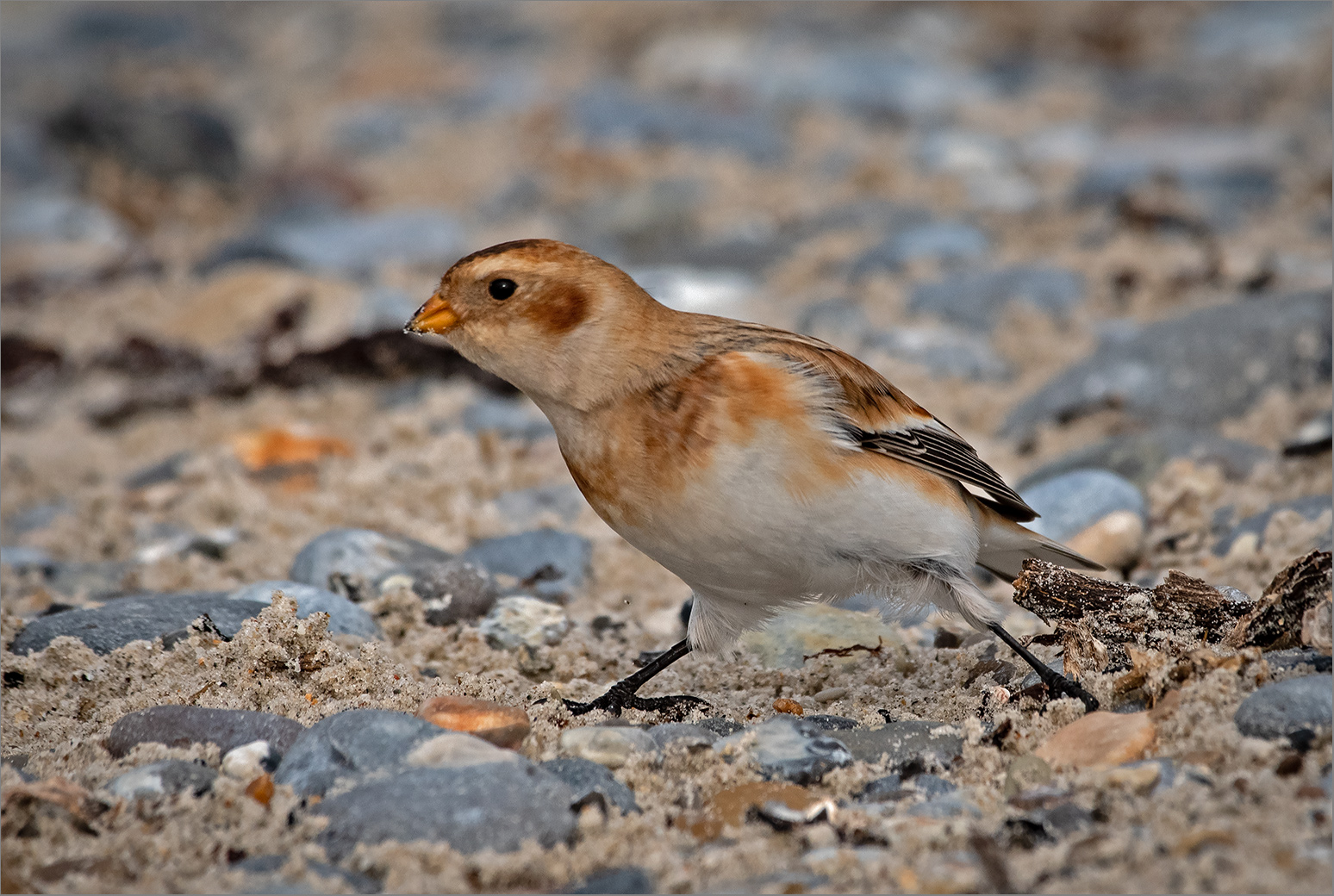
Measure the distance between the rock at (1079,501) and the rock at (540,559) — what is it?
171 centimetres

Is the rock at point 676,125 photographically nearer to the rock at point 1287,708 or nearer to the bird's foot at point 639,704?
the bird's foot at point 639,704

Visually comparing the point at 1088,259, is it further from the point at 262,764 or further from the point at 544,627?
the point at 262,764

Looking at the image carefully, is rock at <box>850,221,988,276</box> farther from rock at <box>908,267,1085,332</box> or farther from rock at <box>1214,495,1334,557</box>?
rock at <box>1214,495,1334,557</box>

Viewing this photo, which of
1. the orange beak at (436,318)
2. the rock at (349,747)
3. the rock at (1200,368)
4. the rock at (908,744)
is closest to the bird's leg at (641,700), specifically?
the rock at (908,744)

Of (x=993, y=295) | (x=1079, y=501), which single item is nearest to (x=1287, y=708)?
(x=1079, y=501)

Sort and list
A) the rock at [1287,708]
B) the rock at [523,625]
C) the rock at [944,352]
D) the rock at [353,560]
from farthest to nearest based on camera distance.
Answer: the rock at [944,352] → the rock at [353,560] → the rock at [523,625] → the rock at [1287,708]

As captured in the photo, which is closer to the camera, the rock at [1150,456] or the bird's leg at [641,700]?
Result: the bird's leg at [641,700]

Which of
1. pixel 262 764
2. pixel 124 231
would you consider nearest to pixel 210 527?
pixel 262 764

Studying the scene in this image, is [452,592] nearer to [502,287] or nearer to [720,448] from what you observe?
[502,287]

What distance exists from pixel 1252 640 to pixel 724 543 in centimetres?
127

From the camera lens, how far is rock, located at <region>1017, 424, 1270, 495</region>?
5.43 m

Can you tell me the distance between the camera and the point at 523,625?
426 cm

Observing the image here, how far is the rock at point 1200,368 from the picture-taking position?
6109 mm

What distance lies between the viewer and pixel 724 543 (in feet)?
11.0
